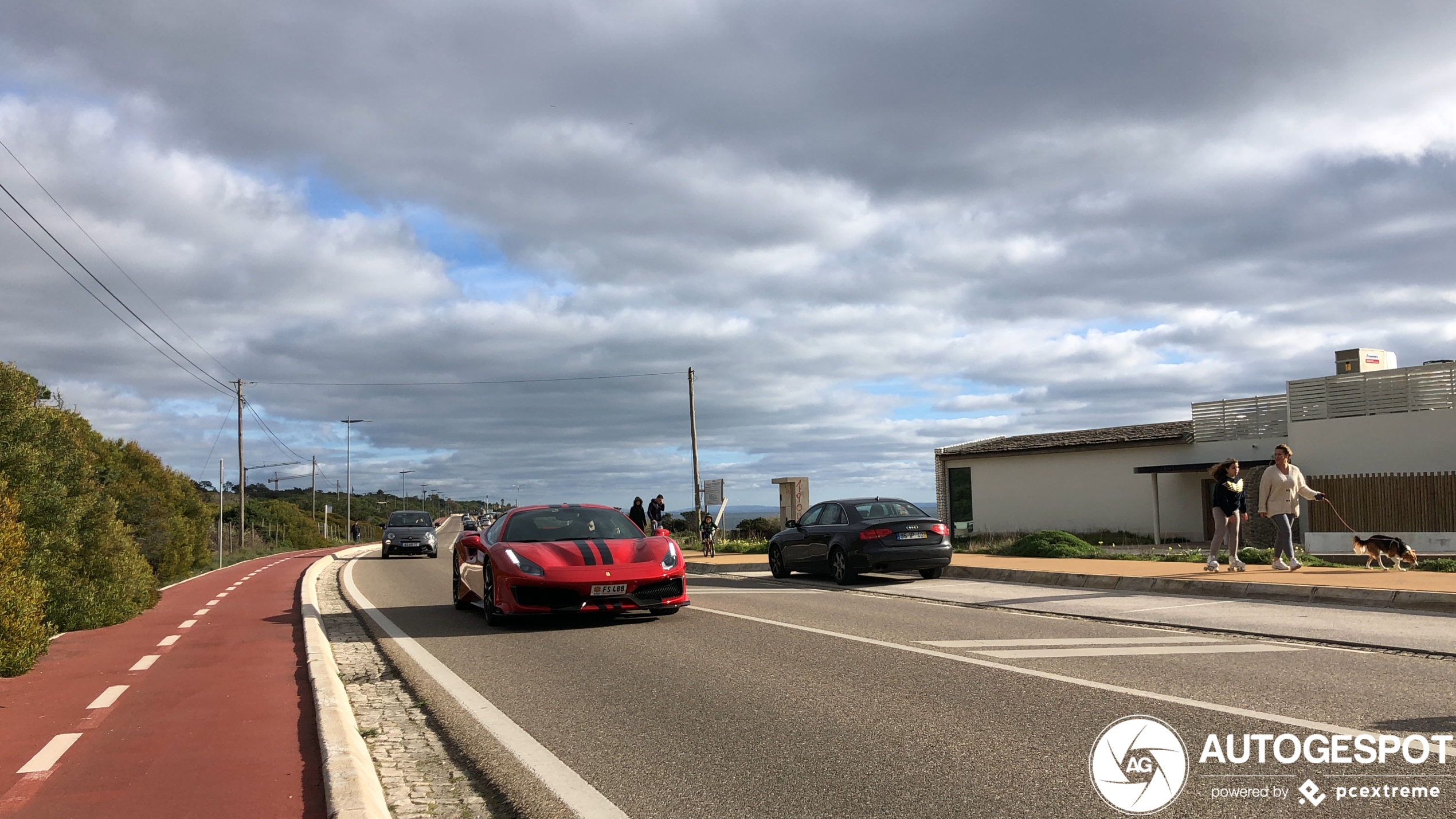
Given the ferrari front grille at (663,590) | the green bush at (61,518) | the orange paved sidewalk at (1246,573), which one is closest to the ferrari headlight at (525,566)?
the ferrari front grille at (663,590)

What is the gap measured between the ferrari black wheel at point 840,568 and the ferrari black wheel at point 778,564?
6.13 ft

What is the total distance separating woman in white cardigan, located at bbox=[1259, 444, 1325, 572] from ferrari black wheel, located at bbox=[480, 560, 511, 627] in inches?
420

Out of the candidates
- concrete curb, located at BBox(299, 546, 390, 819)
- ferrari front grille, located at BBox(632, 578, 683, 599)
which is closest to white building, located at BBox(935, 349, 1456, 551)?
ferrari front grille, located at BBox(632, 578, 683, 599)

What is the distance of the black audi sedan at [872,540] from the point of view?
626 inches

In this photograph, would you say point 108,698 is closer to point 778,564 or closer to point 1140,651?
point 1140,651

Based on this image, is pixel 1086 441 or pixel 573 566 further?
pixel 1086 441

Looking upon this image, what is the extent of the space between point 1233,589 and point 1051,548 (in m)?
7.16

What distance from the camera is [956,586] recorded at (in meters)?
15.4

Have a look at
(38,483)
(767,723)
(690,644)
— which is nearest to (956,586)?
(690,644)

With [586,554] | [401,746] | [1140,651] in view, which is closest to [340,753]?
[401,746]

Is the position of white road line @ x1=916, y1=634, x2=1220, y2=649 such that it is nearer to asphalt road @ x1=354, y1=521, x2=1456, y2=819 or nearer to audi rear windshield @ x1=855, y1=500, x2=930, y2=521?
asphalt road @ x1=354, y1=521, x2=1456, y2=819

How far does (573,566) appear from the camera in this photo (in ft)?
33.9

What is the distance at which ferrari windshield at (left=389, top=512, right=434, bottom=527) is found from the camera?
1361 inches

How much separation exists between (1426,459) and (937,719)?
22.8 meters
